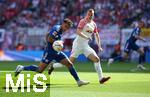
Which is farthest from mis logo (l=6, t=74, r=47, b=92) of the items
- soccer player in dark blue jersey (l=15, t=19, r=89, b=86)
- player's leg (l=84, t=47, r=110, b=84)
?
player's leg (l=84, t=47, r=110, b=84)

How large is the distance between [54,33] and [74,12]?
25678 millimetres

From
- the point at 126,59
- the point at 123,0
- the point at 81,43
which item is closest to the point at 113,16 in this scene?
the point at 123,0

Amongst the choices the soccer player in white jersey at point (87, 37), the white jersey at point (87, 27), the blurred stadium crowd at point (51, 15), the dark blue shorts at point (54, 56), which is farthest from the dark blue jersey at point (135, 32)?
the dark blue shorts at point (54, 56)

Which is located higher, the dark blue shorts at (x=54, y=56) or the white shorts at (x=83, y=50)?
the white shorts at (x=83, y=50)

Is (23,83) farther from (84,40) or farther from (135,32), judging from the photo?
(135,32)

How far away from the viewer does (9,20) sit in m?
44.4

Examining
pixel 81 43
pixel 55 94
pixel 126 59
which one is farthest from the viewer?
pixel 126 59

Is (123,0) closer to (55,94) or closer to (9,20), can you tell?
(9,20)

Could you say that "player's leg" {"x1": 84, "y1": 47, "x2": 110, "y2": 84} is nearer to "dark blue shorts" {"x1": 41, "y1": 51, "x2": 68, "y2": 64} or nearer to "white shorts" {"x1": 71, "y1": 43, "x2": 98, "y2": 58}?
"white shorts" {"x1": 71, "y1": 43, "x2": 98, "y2": 58}

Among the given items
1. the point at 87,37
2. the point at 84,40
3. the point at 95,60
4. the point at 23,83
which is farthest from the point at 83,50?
the point at 23,83

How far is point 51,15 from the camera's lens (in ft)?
143

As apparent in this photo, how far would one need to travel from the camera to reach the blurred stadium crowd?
4012 centimetres

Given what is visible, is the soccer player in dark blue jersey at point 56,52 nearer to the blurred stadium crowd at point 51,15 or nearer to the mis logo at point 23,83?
the mis logo at point 23,83

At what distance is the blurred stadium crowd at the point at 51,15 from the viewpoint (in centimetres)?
4012
